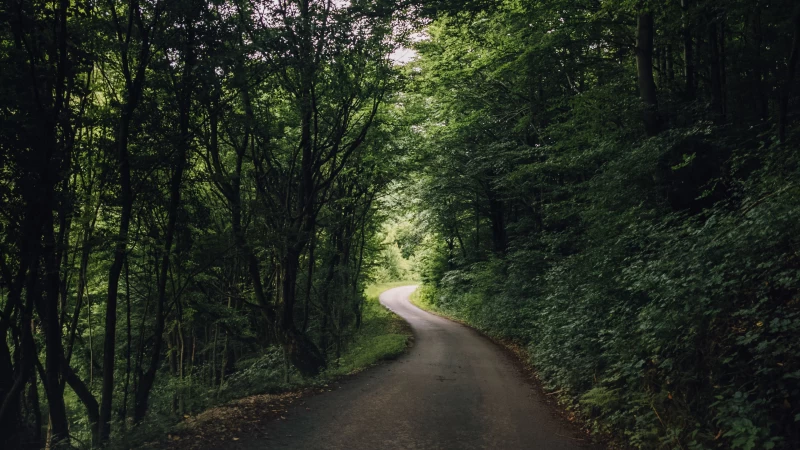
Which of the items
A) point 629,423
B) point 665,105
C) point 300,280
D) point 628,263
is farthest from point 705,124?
point 300,280

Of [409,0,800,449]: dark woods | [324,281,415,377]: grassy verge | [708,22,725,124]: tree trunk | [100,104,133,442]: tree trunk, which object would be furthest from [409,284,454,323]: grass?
[100,104,133,442]: tree trunk

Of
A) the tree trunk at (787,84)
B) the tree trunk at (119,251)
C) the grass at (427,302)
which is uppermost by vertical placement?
the tree trunk at (787,84)

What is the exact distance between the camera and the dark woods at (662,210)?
15.7 feet

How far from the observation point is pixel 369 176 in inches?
655

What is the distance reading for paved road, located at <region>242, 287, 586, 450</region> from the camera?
5.97 meters

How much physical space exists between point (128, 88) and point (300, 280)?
36.9 ft

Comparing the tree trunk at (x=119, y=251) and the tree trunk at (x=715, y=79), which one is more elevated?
the tree trunk at (x=715, y=79)

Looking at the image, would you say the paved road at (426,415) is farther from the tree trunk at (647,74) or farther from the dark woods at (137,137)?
the tree trunk at (647,74)

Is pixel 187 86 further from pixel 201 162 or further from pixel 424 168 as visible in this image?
pixel 424 168

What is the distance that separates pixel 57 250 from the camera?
655 centimetres

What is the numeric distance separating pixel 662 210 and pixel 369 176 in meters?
10.1

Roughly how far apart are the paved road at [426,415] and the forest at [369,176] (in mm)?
856

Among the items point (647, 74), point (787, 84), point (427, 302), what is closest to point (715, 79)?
point (647, 74)

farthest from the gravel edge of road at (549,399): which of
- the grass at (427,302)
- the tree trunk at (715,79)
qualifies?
the grass at (427,302)
